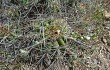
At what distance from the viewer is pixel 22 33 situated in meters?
2.17

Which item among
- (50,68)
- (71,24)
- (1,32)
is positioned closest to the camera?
(50,68)

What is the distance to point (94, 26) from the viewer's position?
2.39 meters

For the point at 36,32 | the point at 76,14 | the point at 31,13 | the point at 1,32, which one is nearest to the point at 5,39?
the point at 1,32

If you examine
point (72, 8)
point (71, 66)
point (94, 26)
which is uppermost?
point (72, 8)

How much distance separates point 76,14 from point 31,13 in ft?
1.46

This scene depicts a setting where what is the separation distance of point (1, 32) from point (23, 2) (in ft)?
1.36

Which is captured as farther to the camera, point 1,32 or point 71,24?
point 71,24

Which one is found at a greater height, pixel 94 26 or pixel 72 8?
pixel 72 8

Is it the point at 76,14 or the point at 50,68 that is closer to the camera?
the point at 50,68

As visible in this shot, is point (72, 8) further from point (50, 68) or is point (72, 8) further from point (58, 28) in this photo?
point (50, 68)

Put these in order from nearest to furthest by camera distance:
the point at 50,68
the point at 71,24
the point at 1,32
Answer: the point at 50,68 < the point at 1,32 < the point at 71,24

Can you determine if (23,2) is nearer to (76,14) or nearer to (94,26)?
(76,14)

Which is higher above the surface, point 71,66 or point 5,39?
point 5,39

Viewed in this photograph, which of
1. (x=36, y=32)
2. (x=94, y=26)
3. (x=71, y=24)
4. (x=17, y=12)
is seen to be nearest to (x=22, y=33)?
(x=36, y=32)
